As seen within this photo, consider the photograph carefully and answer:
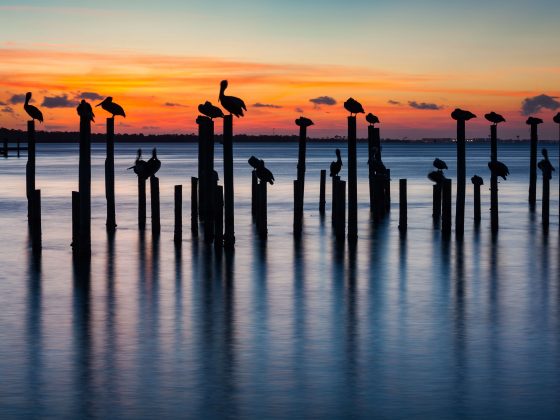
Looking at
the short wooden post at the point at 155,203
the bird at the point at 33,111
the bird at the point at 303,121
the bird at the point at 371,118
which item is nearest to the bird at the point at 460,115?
the short wooden post at the point at 155,203

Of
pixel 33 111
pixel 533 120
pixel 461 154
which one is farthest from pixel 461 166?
pixel 33 111

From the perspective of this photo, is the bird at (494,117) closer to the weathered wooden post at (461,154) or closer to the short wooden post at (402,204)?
the short wooden post at (402,204)

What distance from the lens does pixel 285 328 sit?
12.8m

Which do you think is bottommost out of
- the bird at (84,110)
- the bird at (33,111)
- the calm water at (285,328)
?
the calm water at (285,328)

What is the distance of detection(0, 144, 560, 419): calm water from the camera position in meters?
9.22

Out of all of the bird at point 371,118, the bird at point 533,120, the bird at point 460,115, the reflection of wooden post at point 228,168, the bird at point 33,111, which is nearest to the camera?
the reflection of wooden post at point 228,168

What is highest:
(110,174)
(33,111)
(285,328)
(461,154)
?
(33,111)

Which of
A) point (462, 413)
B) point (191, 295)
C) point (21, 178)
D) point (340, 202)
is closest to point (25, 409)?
point (462, 413)

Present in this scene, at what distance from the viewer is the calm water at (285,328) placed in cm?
922

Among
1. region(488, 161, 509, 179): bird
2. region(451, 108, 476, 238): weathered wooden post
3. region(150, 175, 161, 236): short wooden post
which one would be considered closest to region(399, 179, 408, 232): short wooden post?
region(451, 108, 476, 238): weathered wooden post

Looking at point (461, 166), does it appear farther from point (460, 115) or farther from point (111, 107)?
point (111, 107)

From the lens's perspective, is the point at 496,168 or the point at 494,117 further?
the point at 494,117

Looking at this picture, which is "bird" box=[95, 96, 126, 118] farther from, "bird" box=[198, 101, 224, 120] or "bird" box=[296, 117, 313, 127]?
"bird" box=[296, 117, 313, 127]

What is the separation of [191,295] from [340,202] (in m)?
6.67
